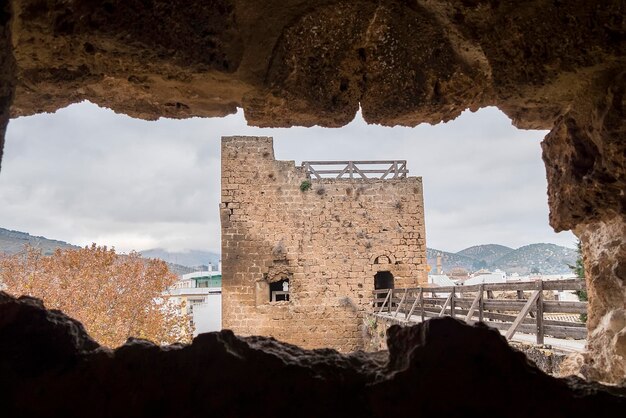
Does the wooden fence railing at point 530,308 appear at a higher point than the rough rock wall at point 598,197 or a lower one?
lower

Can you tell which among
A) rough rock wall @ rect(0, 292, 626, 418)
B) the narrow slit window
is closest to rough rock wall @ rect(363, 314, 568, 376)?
the narrow slit window

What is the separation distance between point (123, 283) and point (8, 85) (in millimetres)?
14671

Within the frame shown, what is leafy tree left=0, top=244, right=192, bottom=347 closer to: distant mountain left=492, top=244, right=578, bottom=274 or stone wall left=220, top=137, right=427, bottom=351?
stone wall left=220, top=137, right=427, bottom=351

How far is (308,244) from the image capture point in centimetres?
1470

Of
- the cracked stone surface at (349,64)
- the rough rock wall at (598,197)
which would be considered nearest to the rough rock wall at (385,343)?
the rough rock wall at (598,197)

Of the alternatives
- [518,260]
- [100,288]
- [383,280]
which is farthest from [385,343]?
[518,260]

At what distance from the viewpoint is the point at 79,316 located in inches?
533

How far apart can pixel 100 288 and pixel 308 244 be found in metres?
6.25

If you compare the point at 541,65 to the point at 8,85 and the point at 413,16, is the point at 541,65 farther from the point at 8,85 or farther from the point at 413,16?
the point at 8,85

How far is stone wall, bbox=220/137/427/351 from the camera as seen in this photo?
14.3 metres

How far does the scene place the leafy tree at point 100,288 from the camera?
13539 millimetres

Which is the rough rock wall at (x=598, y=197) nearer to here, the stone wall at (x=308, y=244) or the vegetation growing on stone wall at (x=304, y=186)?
the stone wall at (x=308, y=244)

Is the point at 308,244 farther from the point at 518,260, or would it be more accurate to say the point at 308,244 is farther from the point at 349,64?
the point at 518,260

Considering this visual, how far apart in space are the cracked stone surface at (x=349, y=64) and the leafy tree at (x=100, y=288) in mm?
12777
